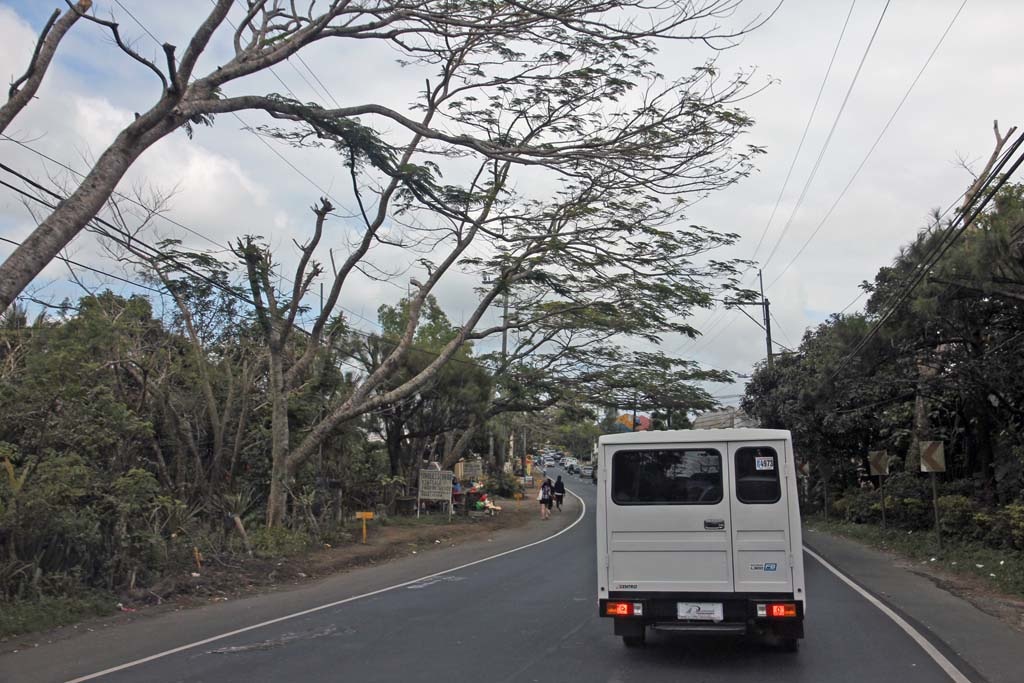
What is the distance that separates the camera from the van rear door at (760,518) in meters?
8.23

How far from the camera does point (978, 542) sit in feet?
62.6

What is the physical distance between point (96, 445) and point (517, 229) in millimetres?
9197

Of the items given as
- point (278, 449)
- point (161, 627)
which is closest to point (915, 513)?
point (278, 449)

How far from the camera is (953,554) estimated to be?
18.7m

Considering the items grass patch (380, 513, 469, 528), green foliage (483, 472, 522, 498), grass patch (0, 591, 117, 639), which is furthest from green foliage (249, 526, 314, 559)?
green foliage (483, 472, 522, 498)

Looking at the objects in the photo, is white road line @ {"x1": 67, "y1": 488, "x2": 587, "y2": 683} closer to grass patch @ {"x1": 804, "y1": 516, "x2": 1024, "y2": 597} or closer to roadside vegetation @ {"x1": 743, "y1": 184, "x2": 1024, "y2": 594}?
grass patch @ {"x1": 804, "y1": 516, "x2": 1024, "y2": 597}

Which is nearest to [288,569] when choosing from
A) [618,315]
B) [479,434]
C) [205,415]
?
[205,415]

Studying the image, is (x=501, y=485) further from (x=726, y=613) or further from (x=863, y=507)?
(x=726, y=613)

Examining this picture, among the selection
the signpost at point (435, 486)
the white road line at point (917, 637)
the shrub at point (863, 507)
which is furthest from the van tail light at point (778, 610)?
the signpost at point (435, 486)

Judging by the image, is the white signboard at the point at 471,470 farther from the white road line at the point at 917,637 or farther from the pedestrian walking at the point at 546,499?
the white road line at the point at 917,637

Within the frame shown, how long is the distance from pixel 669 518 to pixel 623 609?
1.01 metres

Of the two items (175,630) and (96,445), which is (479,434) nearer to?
(96,445)

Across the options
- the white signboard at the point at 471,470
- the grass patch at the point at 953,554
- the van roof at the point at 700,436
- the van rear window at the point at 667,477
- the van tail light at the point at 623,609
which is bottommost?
the van tail light at the point at 623,609

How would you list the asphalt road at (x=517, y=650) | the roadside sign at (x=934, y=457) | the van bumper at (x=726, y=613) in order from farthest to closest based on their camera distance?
the roadside sign at (x=934, y=457) → the van bumper at (x=726, y=613) → the asphalt road at (x=517, y=650)
